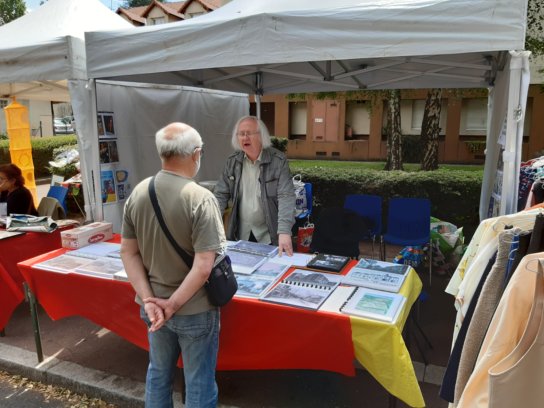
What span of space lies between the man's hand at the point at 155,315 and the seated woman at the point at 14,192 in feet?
9.93

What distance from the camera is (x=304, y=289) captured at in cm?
238

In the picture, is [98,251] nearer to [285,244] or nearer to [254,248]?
[254,248]

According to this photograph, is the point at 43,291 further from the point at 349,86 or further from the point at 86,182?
the point at 349,86

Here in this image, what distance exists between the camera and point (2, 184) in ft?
14.4

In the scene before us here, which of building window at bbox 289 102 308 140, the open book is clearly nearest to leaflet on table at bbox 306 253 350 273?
the open book

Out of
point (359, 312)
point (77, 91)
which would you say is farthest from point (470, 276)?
point (77, 91)

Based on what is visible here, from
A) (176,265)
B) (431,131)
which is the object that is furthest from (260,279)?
(431,131)

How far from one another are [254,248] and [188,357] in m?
1.10

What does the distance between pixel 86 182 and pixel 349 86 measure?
10.5ft

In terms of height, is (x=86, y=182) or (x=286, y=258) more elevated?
(x=86, y=182)

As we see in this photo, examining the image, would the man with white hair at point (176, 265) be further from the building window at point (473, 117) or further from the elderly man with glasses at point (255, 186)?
the building window at point (473, 117)

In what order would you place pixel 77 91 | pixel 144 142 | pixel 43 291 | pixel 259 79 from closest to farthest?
pixel 43 291
pixel 77 91
pixel 144 142
pixel 259 79

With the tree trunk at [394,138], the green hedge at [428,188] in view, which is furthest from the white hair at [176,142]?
the tree trunk at [394,138]

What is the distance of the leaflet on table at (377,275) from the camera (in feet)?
7.84
